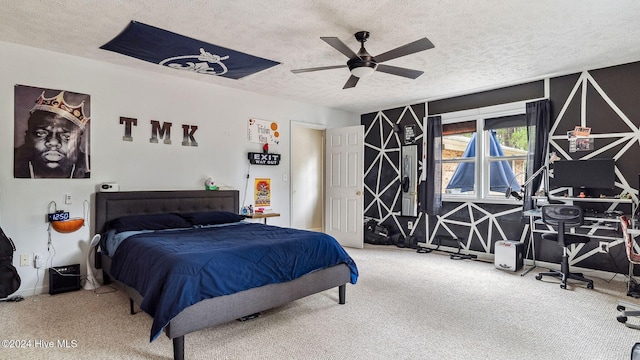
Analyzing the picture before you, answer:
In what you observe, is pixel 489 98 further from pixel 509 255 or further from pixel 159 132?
pixel 159 132

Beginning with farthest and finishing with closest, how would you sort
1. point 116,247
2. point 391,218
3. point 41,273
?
point 391,218
point 41,273
point 116,247

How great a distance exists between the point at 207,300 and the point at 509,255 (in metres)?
3.85

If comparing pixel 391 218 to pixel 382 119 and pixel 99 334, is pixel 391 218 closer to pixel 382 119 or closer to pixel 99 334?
pixel 382 119

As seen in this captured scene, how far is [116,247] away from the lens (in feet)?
10.8

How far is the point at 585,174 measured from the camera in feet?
13.3

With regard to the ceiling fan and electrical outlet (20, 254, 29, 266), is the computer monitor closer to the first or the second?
the ceiling fan

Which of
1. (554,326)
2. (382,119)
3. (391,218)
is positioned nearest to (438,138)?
(382,119)

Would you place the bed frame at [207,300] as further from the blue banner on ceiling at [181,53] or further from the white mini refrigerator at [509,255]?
the white mini refrigerator at [509,255]

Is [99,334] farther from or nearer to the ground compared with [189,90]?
nearer to the ground

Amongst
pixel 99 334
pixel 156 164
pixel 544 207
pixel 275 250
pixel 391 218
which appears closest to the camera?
pixel 99 334

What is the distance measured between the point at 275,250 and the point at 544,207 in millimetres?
3194

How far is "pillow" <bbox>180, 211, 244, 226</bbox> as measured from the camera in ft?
13.4

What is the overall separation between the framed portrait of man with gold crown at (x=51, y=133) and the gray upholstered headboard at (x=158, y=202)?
405 mm

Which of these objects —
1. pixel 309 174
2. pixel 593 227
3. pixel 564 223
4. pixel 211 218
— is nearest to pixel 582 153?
pixel 593 227
